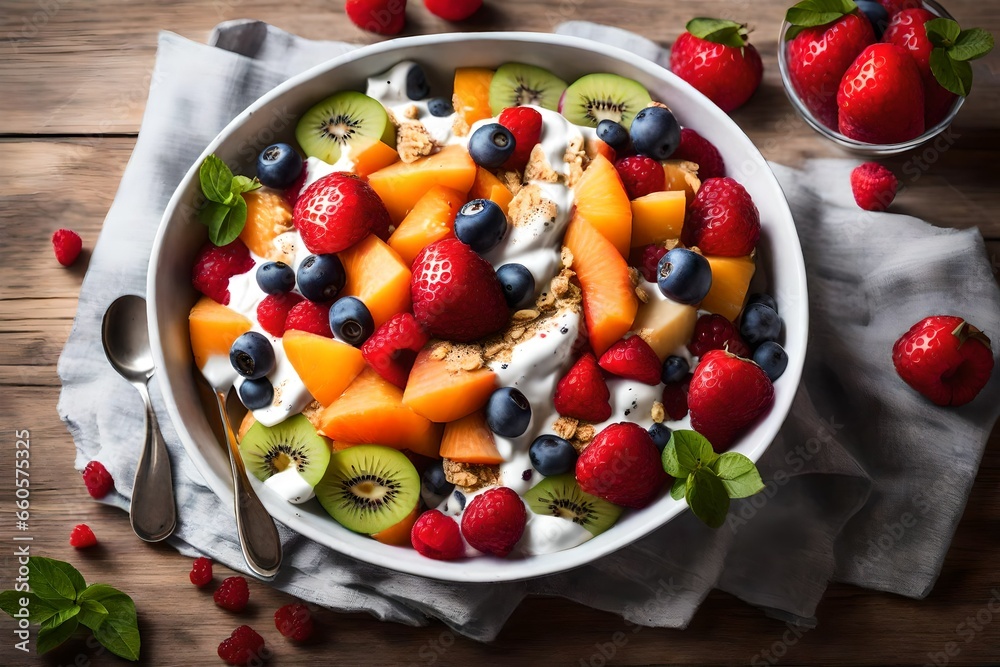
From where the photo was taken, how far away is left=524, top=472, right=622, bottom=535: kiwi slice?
7.12 feet

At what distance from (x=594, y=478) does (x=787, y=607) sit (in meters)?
0.84

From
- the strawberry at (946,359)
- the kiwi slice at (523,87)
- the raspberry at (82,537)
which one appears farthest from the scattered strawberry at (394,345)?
the strawberry at (946,359)

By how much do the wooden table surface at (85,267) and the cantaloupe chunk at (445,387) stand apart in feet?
2.50

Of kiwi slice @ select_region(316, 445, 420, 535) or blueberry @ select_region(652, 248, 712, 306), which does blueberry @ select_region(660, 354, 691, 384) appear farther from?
kiwi slice @ select_region(316, 445, 420, 535)

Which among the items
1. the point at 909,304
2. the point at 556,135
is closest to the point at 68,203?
the point at 556,135

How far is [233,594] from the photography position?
8.02 ft

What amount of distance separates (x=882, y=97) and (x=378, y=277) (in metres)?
1.57

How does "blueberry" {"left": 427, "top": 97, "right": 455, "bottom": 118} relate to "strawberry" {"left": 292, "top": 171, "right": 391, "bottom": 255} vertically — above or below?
above

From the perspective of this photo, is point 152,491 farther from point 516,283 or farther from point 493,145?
Answer: point 493,145

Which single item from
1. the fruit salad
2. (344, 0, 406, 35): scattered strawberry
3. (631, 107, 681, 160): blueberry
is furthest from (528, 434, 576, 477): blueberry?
(344, 0, 406, 35): scattered strawberry

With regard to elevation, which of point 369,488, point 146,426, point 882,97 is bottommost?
point 146,426

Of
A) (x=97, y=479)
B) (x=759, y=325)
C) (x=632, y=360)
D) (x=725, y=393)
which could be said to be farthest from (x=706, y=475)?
(x=97, y=479)

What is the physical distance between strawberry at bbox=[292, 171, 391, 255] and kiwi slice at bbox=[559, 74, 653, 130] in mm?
Answer: 666

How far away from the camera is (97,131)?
279cm
